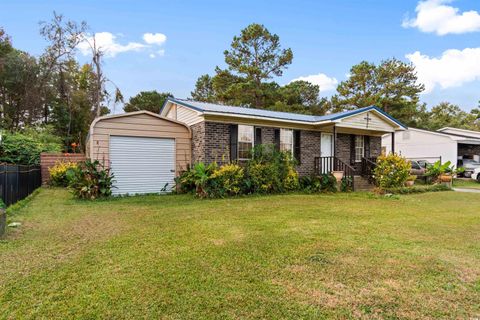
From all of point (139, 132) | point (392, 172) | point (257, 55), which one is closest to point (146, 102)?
point (257, 55)

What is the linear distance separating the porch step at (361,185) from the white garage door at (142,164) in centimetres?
815

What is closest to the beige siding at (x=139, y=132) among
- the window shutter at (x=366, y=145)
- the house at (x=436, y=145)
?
the window shutter at (x=366, y=145)

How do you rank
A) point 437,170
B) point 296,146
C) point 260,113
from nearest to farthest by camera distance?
point 260,113 < point 296,146 < point 437,170

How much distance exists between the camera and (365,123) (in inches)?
513

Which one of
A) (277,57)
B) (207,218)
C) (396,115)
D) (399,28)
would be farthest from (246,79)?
(207,218)

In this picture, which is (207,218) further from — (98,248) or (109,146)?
(109,146)

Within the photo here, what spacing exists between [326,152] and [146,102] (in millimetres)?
24688

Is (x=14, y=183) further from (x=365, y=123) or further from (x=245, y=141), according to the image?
(x=365, y=123)

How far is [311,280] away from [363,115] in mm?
11677

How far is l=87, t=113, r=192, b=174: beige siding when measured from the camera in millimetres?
9125

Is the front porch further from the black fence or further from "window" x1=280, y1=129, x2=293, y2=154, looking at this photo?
the black fence

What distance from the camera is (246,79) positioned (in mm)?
26734

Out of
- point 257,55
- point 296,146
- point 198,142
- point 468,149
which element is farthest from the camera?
point 257,55

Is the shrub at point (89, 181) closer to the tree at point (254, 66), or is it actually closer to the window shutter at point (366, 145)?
the window shutter at point (366, 145)
